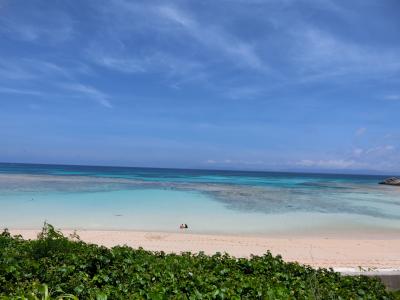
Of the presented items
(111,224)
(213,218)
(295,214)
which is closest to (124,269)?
(111,224)

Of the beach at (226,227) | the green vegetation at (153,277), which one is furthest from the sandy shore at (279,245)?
the green vegetation at (153,277)

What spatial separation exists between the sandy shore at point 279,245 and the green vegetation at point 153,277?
6681mm

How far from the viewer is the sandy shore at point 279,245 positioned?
13.1m

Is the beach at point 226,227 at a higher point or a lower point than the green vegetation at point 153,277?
lower

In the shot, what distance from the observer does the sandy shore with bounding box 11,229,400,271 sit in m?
Answer: 13.1

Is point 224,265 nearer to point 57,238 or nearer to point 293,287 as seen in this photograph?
point 293,287

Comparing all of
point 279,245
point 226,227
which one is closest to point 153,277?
point 279,245

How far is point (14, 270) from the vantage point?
5.30 m

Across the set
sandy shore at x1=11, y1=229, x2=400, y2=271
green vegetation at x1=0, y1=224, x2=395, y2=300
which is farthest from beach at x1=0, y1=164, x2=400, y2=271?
green vegetation at x1=0, y1=224, x2=395, y2=300

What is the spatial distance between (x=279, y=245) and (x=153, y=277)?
10673 mm

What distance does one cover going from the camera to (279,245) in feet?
49.9

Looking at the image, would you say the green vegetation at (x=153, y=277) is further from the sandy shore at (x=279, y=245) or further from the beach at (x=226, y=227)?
the sandy shore at (x=279, y=245)

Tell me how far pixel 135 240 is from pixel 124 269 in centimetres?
989

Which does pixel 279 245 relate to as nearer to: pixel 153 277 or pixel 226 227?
pixel 226 227
